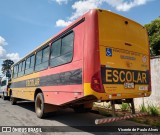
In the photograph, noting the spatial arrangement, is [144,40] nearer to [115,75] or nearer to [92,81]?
[115,75]

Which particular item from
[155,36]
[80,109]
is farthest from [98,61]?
[155,36]

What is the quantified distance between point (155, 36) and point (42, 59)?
29.0 m

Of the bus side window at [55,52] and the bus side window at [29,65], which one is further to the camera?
the bus side window at [29,65]

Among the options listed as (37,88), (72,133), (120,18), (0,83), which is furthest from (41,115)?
(0,83)

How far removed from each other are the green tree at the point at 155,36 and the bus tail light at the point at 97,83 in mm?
30447

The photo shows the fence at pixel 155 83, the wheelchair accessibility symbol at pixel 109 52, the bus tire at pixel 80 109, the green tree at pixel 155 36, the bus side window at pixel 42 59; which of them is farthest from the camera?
the green tree at pixel 155 36

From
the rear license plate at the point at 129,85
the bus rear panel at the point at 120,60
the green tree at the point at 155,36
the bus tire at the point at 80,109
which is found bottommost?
the bus tire at the point at 80,109

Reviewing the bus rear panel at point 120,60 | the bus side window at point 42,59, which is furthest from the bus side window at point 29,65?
the bus rear panel at point 120,60

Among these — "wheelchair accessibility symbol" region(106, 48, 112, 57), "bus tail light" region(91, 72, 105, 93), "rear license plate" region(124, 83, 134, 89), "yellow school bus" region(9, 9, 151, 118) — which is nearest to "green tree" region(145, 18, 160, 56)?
"yellow school bus" region(9, 9, 151, 118)

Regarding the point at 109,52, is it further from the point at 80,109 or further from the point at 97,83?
the point at 80,109

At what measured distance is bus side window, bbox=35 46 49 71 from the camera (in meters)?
8.50

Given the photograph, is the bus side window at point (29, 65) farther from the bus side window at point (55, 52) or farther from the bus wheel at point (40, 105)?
the bus side window at point (55, 52)

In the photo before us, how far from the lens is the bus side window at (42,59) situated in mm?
8502

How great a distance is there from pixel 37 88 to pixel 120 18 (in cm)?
459
